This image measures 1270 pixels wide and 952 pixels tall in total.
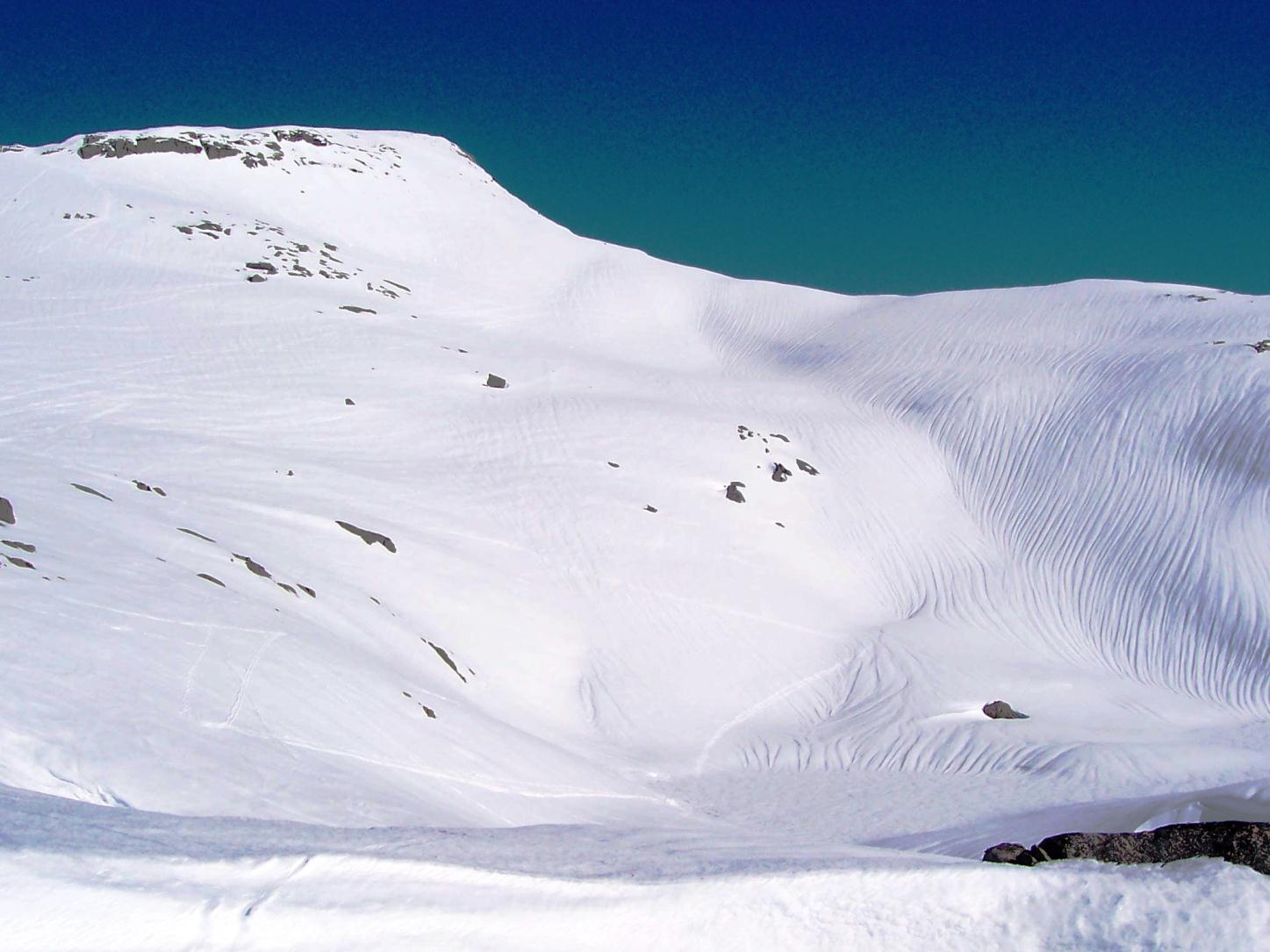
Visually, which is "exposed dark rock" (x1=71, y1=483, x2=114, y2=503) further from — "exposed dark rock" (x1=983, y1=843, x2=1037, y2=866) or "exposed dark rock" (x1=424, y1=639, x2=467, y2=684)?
"exposed dark rock" (x1=983, y1=843, x2=1037, y2=866)

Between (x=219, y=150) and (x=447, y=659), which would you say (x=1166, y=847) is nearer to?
(x=447, y=659)

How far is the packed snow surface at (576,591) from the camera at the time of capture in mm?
3695

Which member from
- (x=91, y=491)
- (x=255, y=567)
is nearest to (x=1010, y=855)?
(x=255, y=567)

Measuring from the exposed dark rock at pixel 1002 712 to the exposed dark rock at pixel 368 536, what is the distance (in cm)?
1201

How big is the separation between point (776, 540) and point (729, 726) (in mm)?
8969

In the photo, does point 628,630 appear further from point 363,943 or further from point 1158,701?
point 363,943

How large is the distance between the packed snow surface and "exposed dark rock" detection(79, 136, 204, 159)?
0.33 meters

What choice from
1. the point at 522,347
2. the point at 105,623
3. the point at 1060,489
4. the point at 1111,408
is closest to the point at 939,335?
the point at 1111,408

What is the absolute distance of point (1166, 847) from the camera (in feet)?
14.7

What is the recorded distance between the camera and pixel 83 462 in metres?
17.2

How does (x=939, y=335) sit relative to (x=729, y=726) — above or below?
above

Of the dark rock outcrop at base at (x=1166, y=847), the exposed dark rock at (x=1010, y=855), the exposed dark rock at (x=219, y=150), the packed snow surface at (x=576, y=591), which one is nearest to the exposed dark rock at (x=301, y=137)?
the packed snow surface at (x=576, y=591)

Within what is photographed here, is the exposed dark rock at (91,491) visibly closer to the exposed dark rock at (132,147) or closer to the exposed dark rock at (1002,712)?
the exposed dark rock at (1002,712)

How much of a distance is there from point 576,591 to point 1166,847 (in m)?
17.5
